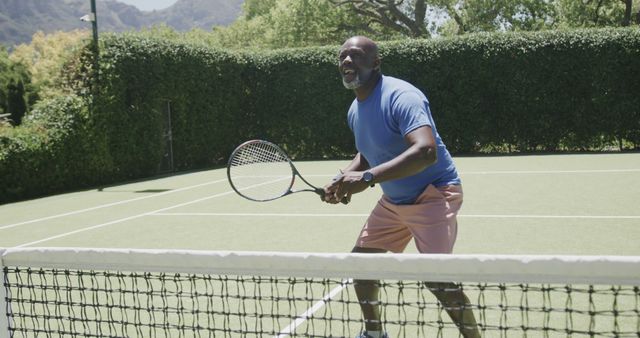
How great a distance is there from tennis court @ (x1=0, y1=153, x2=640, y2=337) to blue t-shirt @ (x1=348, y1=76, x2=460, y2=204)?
117cm

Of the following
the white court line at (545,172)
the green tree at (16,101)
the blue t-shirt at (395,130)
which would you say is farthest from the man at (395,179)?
the green tree at (16,101)

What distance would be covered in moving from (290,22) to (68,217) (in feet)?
85.3

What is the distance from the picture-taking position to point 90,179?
14906 millimetres

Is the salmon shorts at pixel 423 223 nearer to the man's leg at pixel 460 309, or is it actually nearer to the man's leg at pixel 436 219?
the man's leg at pixel 436 219

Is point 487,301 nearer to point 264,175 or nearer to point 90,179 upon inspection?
point 264,175

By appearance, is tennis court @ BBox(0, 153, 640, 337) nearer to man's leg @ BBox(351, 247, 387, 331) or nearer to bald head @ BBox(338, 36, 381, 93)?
man's leg @ BBox(351, 247, 387, 331)

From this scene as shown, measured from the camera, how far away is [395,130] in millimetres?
3510

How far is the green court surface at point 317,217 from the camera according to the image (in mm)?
7305

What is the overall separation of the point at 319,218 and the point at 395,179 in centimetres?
588

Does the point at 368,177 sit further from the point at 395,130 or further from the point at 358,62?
the point at 358,62

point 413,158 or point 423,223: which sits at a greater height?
point 413,158

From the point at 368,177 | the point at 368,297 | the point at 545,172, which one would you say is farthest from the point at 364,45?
the point at 545,172

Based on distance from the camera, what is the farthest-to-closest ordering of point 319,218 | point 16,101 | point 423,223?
point 16,101 → point 319,218 → point 423,223

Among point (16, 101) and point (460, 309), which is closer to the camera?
point (460, 309)
